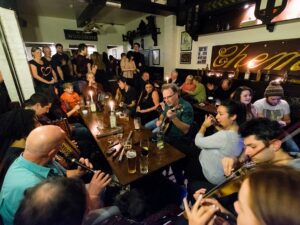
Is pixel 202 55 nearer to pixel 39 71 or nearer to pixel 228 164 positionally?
pixel 228 164

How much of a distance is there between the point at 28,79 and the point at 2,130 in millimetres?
2265

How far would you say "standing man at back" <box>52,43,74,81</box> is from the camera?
4844mm

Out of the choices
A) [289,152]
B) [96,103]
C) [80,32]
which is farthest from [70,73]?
[289,152]

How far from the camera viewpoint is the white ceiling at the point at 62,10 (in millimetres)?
5133

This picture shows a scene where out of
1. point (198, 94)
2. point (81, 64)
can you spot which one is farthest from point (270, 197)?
point (81, 64)

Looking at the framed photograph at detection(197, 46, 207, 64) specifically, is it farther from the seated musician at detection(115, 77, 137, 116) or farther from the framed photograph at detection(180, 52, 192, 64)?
the seated musician at detection(115, 77, 137, 116)

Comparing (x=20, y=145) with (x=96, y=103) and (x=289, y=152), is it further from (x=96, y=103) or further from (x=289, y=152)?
(x=289, y=152)

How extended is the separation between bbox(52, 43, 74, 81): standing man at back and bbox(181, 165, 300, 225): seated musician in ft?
17.4

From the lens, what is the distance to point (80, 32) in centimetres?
739

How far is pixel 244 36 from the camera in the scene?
382cm

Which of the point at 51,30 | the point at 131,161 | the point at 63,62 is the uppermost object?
the point at 51,30

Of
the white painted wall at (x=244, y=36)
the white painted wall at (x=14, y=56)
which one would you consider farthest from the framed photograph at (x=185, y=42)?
the white painted wall at (x=14, y=56)

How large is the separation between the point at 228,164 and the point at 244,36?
3.62 meters

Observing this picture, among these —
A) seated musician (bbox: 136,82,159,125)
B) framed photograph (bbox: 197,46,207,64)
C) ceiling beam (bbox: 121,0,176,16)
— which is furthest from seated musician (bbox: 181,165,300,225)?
ceiling beam (bbox: 121,0,176,16)
